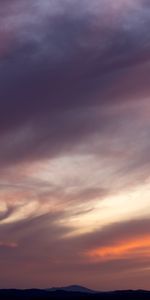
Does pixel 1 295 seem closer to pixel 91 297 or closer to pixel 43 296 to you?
pixel 43 296

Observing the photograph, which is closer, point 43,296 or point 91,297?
point 91,297

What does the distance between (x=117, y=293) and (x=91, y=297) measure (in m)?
14.9

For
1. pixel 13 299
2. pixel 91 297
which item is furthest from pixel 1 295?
pixel 91 297

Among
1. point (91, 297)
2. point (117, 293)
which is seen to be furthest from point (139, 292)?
point (91, 297)

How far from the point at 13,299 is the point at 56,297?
45.9 feet

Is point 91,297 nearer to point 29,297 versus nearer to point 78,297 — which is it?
point 78,297

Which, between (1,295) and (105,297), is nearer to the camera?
(105,297)

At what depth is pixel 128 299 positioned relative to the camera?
174 m

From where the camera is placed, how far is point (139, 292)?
606 feet

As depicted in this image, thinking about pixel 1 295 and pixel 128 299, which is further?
pixel 1 295

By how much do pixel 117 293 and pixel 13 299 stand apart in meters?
33.1

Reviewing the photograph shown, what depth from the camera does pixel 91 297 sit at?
17225 cm

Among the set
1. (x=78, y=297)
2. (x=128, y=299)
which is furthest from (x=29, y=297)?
(x=128, y=299)

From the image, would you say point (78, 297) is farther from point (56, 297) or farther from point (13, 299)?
point (13, 299)
